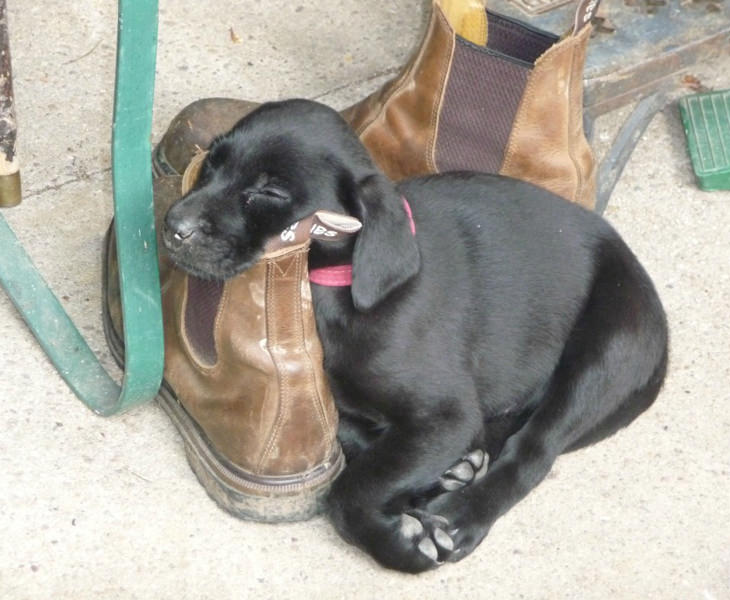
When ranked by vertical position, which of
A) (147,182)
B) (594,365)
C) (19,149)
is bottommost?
(19,149)

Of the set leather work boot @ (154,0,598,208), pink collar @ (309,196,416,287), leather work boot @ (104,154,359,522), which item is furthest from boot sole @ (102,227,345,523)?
leather work boot @ (154,0,598,208)

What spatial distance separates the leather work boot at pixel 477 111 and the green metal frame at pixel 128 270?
1.89ft

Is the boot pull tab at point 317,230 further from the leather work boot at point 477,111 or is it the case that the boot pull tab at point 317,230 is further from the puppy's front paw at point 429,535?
the leather work boot at point 477,111

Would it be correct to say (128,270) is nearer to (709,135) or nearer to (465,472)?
(465,472)

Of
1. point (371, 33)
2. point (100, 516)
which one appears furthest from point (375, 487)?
point (371, 33)

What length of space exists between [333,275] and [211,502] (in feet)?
1.94

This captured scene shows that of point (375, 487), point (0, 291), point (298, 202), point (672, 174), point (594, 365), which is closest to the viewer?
point (298, 202)

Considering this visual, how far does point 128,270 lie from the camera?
2.74 m

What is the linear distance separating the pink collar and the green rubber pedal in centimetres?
171

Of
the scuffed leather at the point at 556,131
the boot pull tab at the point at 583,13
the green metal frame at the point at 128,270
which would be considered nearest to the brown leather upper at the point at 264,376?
the green metal frame at the point at 128,270

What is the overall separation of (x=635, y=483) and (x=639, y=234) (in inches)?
40.8

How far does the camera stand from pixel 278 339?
106 inches

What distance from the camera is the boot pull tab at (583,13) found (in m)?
3.10

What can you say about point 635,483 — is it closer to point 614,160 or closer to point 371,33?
point 614,160
